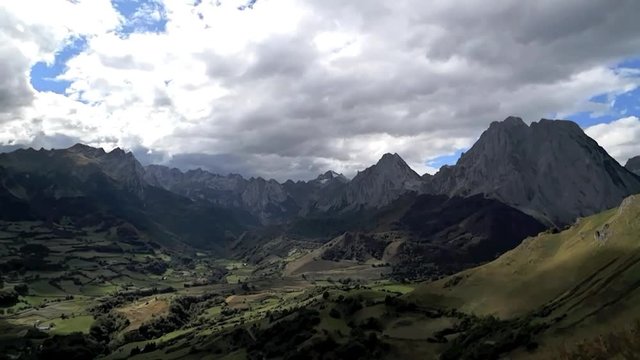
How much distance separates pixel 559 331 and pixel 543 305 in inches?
1926

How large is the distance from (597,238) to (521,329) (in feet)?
249

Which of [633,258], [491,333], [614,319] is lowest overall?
[491,333]

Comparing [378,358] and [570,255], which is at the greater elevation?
[570,255]

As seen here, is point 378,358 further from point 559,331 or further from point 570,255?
point 570,255

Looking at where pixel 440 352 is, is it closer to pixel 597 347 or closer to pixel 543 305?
pixel 543 305

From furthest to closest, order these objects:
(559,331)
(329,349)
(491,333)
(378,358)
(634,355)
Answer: (329,349) → (378,358) → (491,333) → (559,331) → (634,355)

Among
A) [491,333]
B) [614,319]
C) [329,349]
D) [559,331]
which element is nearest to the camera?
[614,319]

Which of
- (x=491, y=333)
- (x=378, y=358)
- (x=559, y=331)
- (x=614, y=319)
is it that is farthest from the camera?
(x=378, y=358)

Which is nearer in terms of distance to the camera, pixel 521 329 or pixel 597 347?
pixel 597 347

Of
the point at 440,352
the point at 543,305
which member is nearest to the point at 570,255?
the point at 543,305

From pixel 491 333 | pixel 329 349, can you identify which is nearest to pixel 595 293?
pixel 491 333

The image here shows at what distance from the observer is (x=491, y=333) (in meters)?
149

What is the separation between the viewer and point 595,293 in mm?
140250

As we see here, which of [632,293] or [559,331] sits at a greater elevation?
[632,293]
